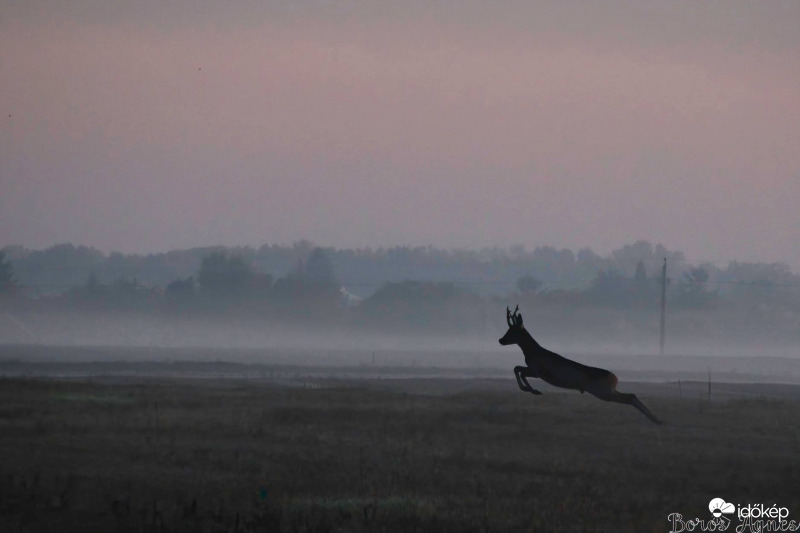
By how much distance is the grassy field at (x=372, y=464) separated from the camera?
30.0 metres

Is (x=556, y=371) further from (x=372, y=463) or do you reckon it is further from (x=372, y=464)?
(x=372, y=463)

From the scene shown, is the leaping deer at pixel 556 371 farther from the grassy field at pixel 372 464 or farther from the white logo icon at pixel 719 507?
the white logo icon at pixel 719 507

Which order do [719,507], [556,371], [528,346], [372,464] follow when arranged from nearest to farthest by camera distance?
[719,507]
[556,371]
[528,346]
[372,464]

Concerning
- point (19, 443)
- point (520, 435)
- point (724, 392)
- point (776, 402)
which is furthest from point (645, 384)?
point (19, 443)

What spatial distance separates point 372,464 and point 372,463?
0.72 ft

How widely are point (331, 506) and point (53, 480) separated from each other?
25.9 feet

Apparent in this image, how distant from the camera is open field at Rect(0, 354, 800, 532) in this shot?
98.5ft

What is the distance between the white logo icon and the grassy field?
35 centimetres

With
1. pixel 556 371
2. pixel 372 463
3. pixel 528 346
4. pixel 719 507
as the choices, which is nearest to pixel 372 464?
pixel 372 463

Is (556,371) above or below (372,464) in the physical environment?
above

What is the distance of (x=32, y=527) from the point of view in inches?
1107

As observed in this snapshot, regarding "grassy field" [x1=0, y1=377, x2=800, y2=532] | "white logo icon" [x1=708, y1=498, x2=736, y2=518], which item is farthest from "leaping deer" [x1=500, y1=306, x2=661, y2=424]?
"white logo icon" [x1=708, y1=498, x2=736, y2=518]

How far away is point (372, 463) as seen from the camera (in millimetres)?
38625

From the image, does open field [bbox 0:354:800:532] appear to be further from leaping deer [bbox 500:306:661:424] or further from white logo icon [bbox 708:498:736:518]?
leaping deer [bbox 500:306:661:424]
